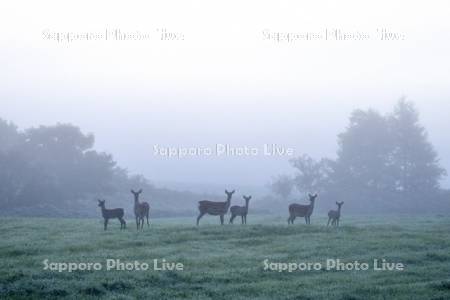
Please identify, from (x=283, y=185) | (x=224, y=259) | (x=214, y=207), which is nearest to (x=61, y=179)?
(x=283, y=185)

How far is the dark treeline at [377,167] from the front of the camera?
84.4m

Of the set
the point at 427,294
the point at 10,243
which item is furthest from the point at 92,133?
the point at 427,294

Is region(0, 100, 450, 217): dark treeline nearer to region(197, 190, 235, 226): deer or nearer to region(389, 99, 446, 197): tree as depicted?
region(389, 99, 446, 197): tree

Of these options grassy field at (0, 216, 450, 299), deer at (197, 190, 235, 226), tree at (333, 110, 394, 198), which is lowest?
grassy field at (0, 216, 450, 299)

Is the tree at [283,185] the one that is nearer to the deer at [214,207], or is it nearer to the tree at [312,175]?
the tree at [312,175]

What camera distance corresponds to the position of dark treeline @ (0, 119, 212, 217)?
6819 cm

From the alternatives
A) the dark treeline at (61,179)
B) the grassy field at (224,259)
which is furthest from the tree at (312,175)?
the grassy field at (224,259)

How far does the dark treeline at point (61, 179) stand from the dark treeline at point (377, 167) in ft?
64.1

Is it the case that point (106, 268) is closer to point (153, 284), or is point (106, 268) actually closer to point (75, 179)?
point (153, 284)

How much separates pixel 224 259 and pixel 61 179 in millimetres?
58439

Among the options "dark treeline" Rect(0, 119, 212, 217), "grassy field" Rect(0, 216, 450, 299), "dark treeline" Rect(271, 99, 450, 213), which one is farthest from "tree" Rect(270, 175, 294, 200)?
"grassy field" Rect(0, 216, 450, 299)

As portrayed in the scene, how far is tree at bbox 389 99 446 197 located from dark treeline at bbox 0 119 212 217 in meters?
33.8

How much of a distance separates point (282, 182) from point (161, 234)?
6015cm

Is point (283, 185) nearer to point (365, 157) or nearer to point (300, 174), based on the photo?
point (300, 174)
